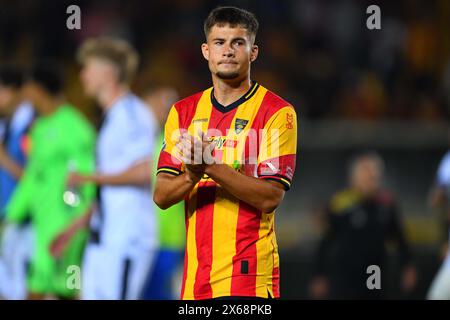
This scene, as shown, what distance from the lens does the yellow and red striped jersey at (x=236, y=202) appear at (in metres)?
4.51

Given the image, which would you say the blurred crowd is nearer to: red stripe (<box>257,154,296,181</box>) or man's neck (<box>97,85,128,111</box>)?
man's neck (<box>97,85,128,111</box>)

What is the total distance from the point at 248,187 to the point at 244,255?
318 mm

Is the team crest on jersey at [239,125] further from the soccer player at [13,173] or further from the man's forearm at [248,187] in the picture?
the soccer player at [13,173]

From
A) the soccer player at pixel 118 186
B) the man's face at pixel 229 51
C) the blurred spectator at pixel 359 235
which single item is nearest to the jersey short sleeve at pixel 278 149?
the man's face at pixel 229 51

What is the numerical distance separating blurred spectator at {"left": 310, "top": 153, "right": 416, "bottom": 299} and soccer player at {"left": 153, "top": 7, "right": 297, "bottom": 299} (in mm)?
5147

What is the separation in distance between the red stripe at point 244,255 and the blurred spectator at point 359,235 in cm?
518

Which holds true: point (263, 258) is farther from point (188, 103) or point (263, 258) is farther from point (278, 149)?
point (188, 103)

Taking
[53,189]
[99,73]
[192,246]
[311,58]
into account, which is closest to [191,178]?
[192,246]

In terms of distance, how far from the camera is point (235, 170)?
4449 millimetres

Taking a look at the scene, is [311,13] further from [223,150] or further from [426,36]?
[223,150]

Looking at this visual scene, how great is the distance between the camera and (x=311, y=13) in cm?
1628
